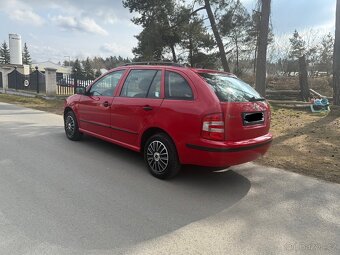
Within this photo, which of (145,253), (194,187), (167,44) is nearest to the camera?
(145,253)

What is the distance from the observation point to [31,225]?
3.38 m

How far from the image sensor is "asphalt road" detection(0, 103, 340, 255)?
313 cm

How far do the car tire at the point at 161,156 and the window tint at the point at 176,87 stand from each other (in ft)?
2.02

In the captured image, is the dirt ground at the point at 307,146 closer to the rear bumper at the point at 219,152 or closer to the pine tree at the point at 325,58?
the rear bumper at the point at 219,152

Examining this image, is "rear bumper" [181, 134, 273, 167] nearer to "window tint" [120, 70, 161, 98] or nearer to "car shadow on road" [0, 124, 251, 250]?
"car shadow on road" [0, 124, 251, 250]

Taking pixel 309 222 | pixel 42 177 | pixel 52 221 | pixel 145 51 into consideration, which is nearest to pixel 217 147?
pixel 309 222

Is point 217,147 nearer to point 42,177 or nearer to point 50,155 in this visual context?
point 42,177

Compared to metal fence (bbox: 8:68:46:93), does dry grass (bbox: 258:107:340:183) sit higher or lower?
lower

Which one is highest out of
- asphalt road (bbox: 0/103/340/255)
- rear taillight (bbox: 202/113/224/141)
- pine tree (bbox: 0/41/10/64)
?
pine tree (bbox: 0/41/10/64)

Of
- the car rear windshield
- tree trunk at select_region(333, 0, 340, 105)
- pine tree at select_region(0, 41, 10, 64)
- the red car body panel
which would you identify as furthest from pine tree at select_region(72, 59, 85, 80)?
pine tree at select_region(0, 41, 10, 64)

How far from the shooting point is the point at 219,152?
14.1 feet

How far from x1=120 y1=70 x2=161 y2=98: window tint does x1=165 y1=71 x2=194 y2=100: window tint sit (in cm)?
18

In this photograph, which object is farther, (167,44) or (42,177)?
(167,44)

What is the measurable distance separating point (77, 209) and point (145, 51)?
18.0 m
